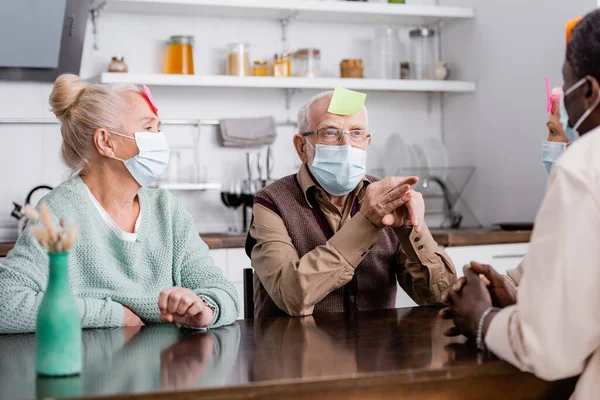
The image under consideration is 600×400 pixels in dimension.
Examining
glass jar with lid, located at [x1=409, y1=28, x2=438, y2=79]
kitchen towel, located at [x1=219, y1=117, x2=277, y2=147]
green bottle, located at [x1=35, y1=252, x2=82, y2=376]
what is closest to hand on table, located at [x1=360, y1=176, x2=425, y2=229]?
green bottle, located at [x1=35, y1=252, x2=82, y2=376]

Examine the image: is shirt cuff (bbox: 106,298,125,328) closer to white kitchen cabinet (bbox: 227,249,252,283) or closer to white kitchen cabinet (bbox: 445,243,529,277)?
white kitchen cabinet (bbox: 227,249,252,283)

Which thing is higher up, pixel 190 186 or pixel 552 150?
pixel 552 150

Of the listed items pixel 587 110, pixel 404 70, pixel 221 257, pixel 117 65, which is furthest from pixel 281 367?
pixel 404 70

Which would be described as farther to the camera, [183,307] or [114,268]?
[114,268]

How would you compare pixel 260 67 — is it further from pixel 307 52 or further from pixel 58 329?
pixel 58 329

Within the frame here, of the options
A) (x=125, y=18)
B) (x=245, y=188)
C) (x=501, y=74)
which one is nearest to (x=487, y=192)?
(x=501, y=74)

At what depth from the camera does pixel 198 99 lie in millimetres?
4125

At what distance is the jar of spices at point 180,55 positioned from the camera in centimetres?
392

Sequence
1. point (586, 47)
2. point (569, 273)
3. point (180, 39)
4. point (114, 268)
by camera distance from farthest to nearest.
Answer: point (180, 39) < point (114, 268) < point (586, 47) < point (569, 273)

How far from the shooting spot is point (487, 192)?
4301mm

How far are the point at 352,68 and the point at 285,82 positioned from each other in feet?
1.38

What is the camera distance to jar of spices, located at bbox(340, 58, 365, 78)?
166 inches

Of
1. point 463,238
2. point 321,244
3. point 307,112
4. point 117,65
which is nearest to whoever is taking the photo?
point 321,244

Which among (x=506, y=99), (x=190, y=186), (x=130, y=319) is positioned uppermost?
(x=506, y=99)
